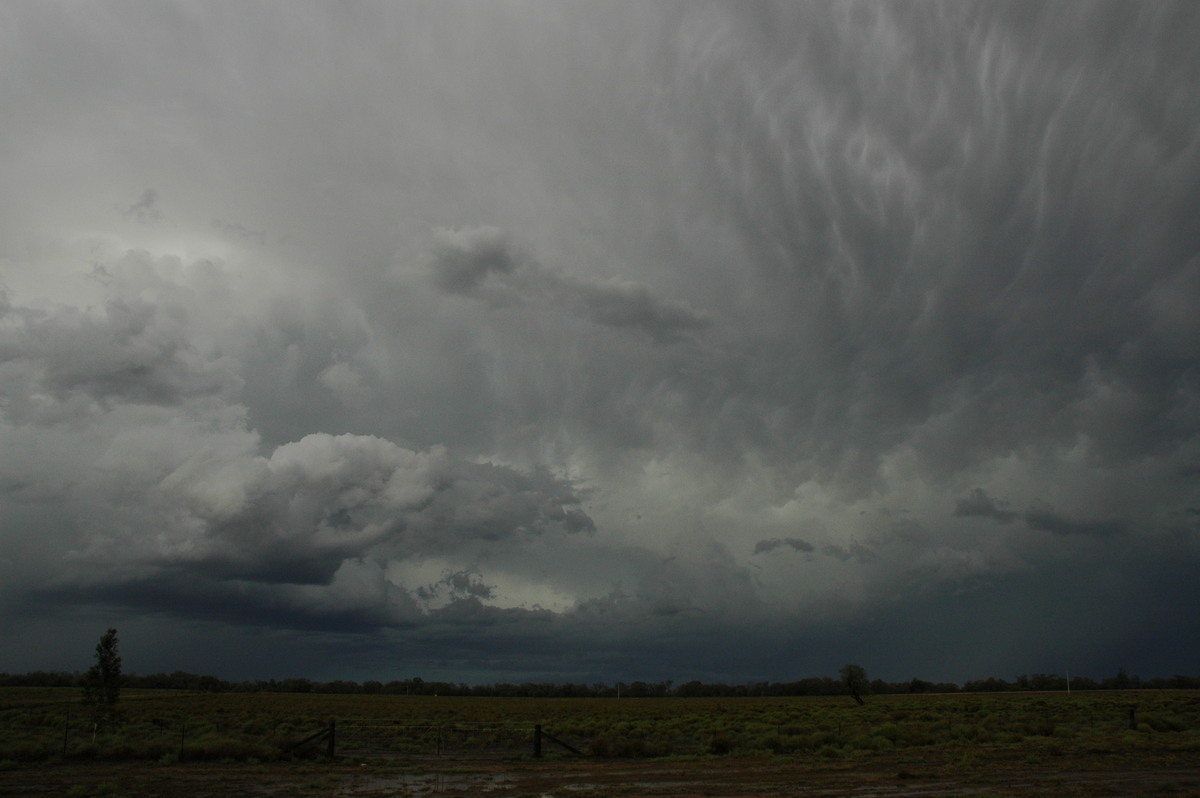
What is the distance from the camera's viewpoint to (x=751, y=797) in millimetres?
23234

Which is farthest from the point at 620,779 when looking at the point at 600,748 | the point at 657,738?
the point at 657,738

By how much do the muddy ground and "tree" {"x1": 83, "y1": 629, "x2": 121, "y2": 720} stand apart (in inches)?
1104

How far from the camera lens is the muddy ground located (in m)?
24.5

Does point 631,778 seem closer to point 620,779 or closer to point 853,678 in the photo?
point 620,779

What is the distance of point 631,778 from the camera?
94.2ft

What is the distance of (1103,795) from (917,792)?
5504mm

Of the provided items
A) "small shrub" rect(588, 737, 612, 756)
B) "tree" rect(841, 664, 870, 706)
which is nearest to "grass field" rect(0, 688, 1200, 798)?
"small shrub" rect(588, 737, 612, 756)

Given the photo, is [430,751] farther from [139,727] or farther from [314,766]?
[139,727]

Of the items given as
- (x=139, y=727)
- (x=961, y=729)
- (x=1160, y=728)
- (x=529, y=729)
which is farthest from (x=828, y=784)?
(x=139, y=727)

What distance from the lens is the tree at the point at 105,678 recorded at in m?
55.6

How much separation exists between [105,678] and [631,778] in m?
48.4

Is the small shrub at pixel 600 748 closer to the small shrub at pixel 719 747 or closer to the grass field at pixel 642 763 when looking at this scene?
the grass field at pixel 642 763

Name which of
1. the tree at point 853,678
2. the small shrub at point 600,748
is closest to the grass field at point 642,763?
the small shrub at point 600,748

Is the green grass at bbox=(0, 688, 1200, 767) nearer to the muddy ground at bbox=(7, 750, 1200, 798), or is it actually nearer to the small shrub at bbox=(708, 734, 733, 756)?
the small shrub at bbox=(708, 734, 733, 756)
